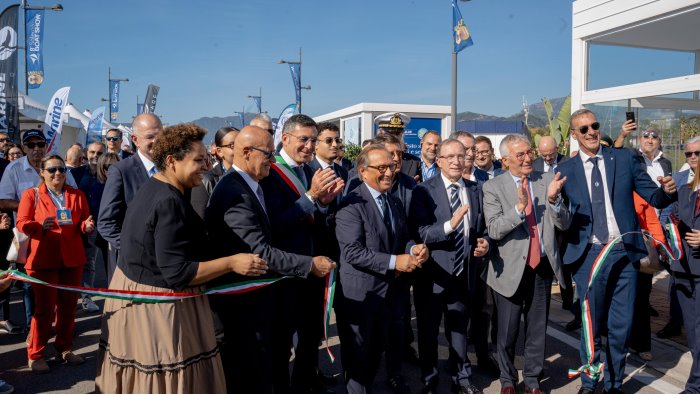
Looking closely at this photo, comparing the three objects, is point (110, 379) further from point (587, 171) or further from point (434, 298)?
point (587, 171)

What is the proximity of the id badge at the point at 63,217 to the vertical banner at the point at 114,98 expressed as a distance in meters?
38.4

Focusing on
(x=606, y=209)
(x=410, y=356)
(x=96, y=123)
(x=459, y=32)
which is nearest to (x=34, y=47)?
(x=96, y=123)

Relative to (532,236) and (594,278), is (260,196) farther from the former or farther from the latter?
(594,278)

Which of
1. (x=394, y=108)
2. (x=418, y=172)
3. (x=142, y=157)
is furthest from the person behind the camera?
(x=394, y=108)

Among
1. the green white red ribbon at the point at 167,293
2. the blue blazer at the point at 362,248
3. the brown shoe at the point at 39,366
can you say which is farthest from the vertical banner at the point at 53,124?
the blue blazer at the point at 362,248

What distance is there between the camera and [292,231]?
374 centimetres

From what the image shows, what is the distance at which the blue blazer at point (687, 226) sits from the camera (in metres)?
4.12

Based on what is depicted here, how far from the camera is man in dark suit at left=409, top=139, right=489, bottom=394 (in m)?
4.38

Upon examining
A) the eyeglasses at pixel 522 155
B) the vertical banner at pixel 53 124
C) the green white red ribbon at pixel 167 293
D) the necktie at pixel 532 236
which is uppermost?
the vertical banner at pixel 53 124

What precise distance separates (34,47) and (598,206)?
54.9 ft

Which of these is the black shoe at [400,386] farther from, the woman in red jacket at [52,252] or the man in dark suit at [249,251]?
the woman in red jacket at [52,252]

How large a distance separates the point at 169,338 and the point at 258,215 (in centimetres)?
85

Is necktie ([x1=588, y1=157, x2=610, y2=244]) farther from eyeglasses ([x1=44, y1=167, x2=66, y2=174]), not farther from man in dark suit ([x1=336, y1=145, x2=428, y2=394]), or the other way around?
eyeglasses ([x1=44, y1=167, x2=66, y2=174])

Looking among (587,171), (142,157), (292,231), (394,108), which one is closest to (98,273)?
(142,157)
